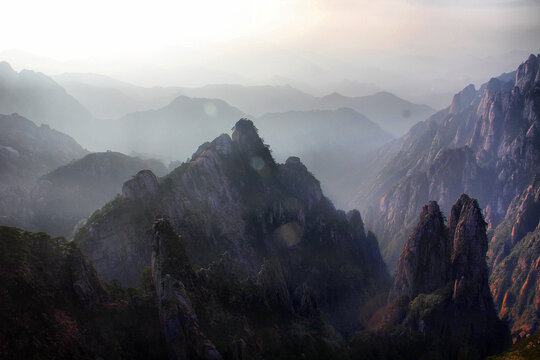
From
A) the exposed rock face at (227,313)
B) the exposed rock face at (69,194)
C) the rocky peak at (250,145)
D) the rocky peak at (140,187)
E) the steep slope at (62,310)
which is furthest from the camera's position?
the rocky peak at (250,145)

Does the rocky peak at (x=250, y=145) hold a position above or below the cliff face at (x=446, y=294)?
above

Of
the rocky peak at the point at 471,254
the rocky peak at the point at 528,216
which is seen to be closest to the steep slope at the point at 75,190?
the rocky peak at the point at 471,254

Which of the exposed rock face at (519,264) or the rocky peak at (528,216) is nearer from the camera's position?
the exposed rock face at (519,264)

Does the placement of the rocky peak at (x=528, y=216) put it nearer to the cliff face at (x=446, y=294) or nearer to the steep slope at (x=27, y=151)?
the cliff face at (x=446, y=294)

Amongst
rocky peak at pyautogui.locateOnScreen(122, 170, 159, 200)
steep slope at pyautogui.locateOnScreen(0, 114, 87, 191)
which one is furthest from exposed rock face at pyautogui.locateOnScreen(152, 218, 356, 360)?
steep slope at pyautogui.locateOnScreen(0, 114, 87, 191)

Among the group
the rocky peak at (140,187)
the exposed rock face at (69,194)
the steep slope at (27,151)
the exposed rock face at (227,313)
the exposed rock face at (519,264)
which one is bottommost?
the exposed rock face at (519,264)

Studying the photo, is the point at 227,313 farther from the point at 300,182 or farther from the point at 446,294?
the point at 300,182

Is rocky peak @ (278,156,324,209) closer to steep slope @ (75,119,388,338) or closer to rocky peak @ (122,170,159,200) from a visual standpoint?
steep slope @ (75,119,388,338)
